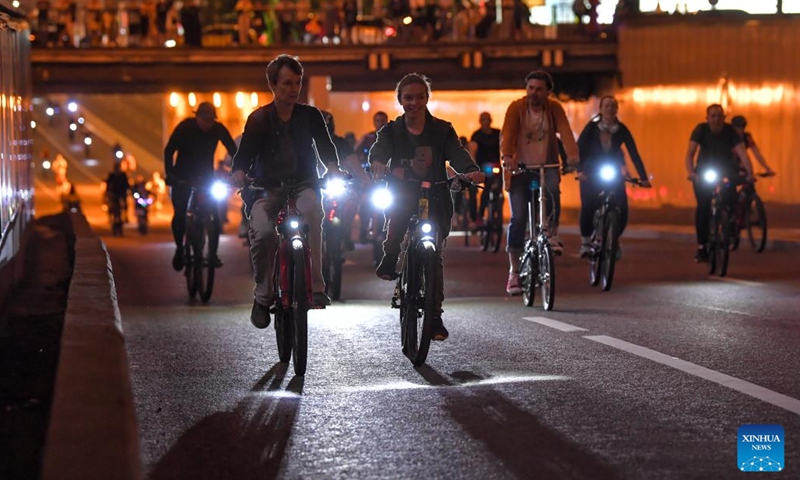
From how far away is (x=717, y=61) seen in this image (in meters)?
37.4

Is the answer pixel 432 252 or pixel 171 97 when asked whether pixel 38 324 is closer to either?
pixel 432 252

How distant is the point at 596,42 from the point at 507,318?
32.2 m

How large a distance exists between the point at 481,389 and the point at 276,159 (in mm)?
2091

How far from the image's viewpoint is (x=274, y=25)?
47.6 m

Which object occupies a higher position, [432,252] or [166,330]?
[432,252]

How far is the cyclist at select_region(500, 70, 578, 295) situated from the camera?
45.4 ft

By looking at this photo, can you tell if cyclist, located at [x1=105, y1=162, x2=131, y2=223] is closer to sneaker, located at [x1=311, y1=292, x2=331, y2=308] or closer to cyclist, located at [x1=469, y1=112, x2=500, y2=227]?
cyclist, located at [x1=469, y1=112, x2=500, y2=227]

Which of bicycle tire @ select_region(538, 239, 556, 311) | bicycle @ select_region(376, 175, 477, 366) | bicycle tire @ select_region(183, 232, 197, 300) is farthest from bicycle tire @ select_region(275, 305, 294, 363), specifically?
bicycle tire @ select_region(183, 232, 197, 300)

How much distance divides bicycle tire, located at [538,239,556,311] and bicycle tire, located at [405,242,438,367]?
3.48 m

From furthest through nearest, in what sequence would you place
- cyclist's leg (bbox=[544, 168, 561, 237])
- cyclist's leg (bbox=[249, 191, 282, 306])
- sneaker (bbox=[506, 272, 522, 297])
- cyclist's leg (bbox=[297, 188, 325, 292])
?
sneaker (bbox=[506, 272, 522, 297]) < cyclist's leg (bbox=[544, 168, 561, 237]) < cyclist's leg (bbox=[249, 191, 282, 306]) < cyclist's leg (bbox=[297, 188, 325, 292])

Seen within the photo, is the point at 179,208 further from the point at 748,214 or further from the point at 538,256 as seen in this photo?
the point at 748,214

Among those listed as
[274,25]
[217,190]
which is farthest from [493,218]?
[274,25]

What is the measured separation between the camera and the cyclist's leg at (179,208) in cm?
1554

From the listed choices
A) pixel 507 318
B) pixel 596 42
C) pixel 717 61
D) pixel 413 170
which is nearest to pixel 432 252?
pixel 413 170
